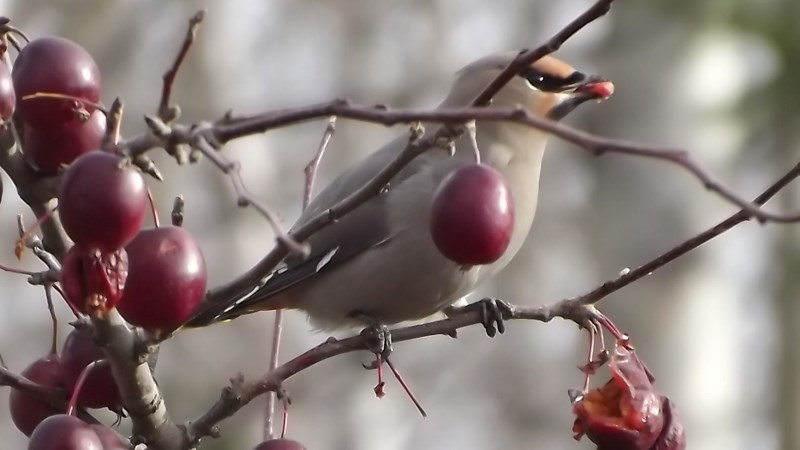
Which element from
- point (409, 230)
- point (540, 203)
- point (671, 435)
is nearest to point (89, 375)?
point (671, 435)

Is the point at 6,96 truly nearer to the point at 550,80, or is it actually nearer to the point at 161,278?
the point at 161,278

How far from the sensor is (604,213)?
25.5ft

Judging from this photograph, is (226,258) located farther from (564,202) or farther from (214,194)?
(564,202)

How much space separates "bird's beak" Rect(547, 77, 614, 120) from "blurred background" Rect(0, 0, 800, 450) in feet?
12.2

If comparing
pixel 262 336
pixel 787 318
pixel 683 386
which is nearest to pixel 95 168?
pixel 683 386

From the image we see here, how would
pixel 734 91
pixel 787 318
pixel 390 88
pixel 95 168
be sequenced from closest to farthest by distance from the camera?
pixel 95 168
pixel 734 91
pixel 787 318
pixel 390 88

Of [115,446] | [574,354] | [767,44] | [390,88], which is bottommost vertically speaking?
[574,354]

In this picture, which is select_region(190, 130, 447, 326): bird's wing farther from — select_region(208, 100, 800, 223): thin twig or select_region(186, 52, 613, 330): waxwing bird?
select_region(208, 100, 800, 223): thin twig

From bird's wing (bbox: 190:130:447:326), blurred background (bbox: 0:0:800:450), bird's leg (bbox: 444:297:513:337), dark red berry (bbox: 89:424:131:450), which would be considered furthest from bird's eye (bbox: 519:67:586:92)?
blurred background (bbox: 0:0:800:450)

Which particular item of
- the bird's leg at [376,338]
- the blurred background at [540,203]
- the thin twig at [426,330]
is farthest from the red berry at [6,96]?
the blurred background at [540,203]

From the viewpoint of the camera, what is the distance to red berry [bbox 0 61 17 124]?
1843mm

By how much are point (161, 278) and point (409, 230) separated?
1657 mm

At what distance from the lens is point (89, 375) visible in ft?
6.84

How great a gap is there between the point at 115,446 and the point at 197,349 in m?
8.41
